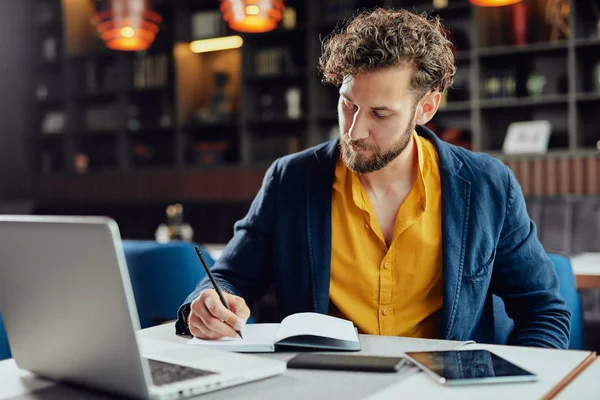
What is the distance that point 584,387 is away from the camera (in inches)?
38.1

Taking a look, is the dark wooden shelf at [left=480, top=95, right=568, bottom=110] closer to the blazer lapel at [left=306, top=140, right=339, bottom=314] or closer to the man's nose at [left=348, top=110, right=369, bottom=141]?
the blazer lapel at [left=306, top=140, right=339, bottom=314]

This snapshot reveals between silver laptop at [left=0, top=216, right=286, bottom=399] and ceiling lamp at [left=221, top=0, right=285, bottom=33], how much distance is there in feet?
10.2

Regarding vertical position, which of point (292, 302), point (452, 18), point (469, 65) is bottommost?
point (292, 302)

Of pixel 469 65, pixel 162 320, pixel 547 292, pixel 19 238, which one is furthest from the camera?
pixel 469 65

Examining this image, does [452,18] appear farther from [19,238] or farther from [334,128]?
[19,238]

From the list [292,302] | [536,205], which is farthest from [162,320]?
[536,205]

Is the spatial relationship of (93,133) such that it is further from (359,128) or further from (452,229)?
(452,229)

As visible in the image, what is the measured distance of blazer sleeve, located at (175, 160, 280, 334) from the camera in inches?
66.3

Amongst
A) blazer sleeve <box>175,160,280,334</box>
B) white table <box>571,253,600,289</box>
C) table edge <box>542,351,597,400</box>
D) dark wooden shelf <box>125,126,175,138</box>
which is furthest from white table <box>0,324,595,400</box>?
dark wooden shelf <box>125,126,175,138</box>

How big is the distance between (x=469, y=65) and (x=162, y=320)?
3544 millimetres

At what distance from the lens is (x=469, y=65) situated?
17.3ft

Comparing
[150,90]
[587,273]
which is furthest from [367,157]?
[150,90]

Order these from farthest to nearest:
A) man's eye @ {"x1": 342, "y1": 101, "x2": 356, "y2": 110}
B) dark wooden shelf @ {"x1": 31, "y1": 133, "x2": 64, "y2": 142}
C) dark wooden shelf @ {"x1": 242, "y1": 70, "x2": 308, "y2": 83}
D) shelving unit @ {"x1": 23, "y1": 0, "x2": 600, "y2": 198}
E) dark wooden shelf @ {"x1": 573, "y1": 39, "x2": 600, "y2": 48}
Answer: dark wooden shelf @ {"x1": 31, "y1": 133, "x2": 64, "y2": 142}
dark wooden shelf @ {"x1": 242, "y1": 70, "x2": 308, "y2": 83}
shelving unit @ {"x1": 23, "y1": 0, "x2": 600, "y2": 198}
dark wooden shelf @ {"x1": 573, "y1": 39, "x2": 600, "y2": 48}
man's eye @ {"x1": 342, "y1": 101, "x2": 356, "y2": 110}

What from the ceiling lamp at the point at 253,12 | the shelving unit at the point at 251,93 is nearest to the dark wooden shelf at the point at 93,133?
the shelving unit at the point at 251,93
